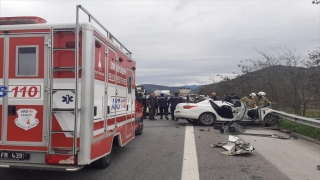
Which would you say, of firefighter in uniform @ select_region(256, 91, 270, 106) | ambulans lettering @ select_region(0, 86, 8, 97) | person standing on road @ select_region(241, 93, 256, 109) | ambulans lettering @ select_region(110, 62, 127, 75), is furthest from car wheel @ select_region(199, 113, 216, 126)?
ambulans lettering @ select_region(0, 86, 8, 97)

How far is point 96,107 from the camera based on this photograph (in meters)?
5.71

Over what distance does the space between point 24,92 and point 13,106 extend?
1.00ft

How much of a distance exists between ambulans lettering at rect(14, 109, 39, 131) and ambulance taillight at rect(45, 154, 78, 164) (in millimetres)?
600

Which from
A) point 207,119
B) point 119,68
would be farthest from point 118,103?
point 207,119

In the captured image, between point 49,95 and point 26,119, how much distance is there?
23.2 inches

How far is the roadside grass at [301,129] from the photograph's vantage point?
452 inches

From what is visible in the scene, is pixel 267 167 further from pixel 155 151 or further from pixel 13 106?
pixel 13 106

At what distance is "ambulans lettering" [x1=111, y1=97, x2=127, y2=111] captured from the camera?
684 centimetres

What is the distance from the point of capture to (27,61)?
5586 mm

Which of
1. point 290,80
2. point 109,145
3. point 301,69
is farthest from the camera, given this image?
point 290,80

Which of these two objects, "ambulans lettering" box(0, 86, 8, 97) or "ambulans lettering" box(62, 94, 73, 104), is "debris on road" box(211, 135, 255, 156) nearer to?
"ambulans lettering" box(62, 94, 73, 104)

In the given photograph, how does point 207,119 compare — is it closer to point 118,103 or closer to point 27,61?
point 118,103

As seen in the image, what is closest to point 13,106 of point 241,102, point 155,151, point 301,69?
point 155,151

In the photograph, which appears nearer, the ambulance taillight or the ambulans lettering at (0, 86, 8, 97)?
the ambulance taillight
